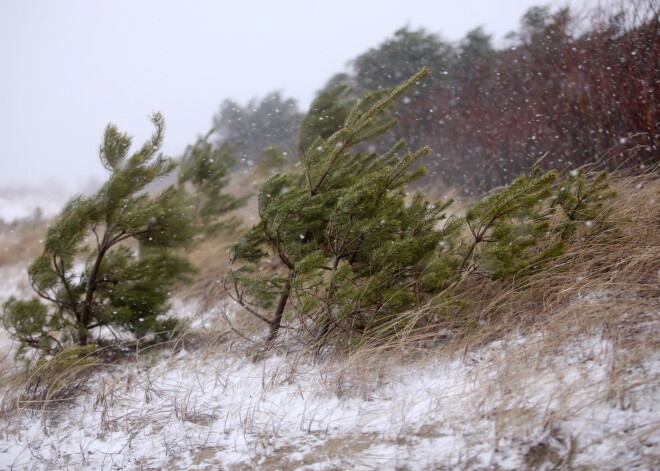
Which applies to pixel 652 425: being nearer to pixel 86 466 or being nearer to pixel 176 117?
pixel 86 466

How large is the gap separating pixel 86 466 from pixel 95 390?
996 millimetres

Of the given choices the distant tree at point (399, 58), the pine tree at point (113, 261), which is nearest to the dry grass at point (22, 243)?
the pine tree at point (113, 261)

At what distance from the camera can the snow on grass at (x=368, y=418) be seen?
5.88ft

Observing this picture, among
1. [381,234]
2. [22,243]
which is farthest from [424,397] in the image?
[22,243]

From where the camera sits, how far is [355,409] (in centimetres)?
238

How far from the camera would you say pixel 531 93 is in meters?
7.93

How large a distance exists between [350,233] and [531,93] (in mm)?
6592

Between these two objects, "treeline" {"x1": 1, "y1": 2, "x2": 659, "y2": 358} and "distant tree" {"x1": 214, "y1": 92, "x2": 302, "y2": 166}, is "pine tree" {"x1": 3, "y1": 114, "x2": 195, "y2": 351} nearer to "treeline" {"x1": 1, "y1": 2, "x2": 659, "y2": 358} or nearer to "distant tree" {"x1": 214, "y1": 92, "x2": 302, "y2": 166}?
"treeline" {"x1": 1, "y1": 2, "x2": 659, "y2": 358}

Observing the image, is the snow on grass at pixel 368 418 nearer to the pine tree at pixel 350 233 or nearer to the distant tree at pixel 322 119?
the pine tree at pixel 350 233

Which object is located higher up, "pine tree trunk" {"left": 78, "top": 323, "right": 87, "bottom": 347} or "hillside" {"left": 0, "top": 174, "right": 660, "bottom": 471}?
"pine tree trunk" {"left": 78, "top": 323, "right": 87, "bottom": 347}

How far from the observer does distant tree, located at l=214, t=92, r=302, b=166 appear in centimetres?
1727

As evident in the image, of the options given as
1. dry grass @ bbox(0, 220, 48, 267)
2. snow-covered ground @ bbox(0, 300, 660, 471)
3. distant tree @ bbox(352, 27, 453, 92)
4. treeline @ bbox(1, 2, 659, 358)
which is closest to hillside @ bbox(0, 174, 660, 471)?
snow-covered ground @ bbox(0, 300, 660, 471)

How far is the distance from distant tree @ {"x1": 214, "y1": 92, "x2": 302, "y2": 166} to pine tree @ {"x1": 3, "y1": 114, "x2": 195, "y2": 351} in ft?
40.7

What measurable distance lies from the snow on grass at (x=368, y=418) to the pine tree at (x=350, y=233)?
0.43 metres
